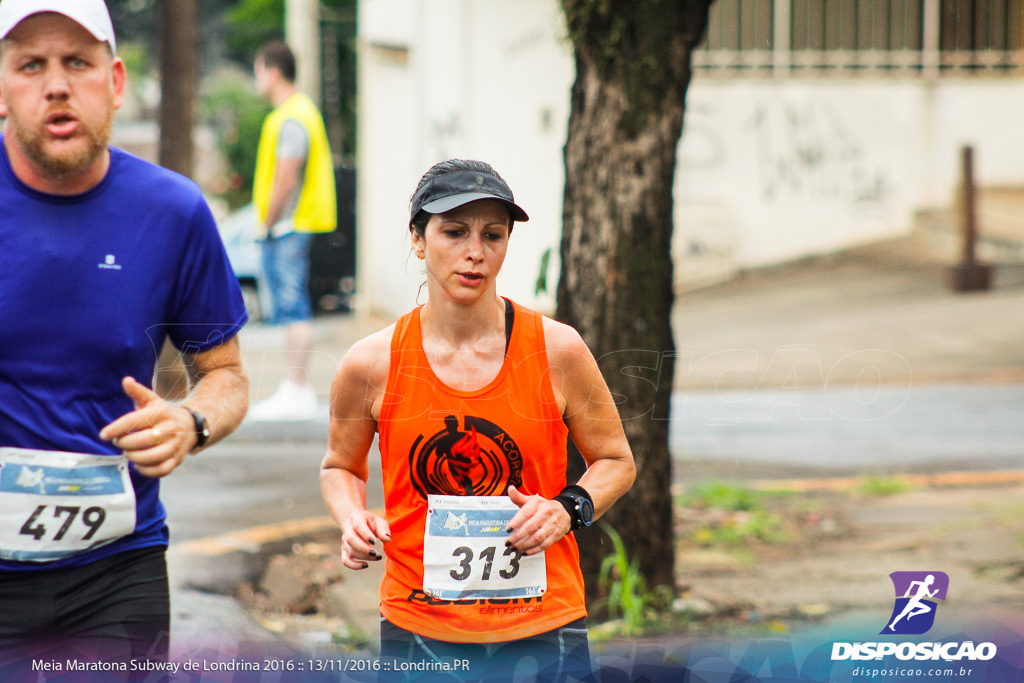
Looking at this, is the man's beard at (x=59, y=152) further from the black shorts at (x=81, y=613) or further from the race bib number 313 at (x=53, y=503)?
the black shorts at (x=81, y=613)

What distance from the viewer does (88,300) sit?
288 centimetres

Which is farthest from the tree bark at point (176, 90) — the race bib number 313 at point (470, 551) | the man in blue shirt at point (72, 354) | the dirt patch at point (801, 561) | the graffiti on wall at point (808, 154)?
the graffiti on wall at point (808, 154)

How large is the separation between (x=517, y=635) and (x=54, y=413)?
1.17 metres

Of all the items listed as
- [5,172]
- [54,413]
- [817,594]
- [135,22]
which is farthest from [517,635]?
[135,22]

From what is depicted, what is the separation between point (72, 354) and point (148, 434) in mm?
315

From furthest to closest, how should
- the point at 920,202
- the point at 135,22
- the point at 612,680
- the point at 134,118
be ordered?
the point at 134,118, the point at 135,22, the point at 920,202, the point at 612,680

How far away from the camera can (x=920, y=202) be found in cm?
1620

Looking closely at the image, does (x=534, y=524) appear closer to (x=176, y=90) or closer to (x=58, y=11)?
(x=58, y=11)

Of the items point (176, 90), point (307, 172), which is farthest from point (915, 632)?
point (176, 90)

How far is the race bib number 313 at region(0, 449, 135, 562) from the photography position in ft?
9.22

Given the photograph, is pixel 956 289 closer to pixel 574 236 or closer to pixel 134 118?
pixel 574 236

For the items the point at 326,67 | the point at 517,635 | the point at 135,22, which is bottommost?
the point at 517,635

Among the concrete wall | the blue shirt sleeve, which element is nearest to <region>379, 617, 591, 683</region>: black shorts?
the blue shirt sleeve

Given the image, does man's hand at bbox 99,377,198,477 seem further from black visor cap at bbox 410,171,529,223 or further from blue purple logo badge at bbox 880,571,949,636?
blue purple logo badge at bbox 880,571,949,636
